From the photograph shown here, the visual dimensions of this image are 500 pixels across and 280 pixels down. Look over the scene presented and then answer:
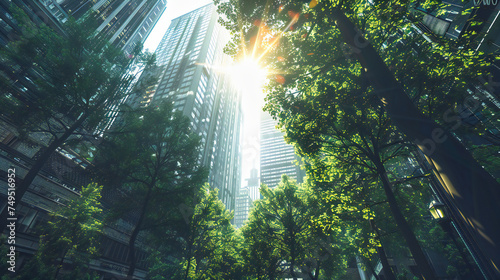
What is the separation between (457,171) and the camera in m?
2.18

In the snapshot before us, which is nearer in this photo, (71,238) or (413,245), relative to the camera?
(413,245)

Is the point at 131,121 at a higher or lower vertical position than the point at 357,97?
higher

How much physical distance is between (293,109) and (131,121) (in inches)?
425

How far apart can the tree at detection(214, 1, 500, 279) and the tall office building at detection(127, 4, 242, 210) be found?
26.0 m

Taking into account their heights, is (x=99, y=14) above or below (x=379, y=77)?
above

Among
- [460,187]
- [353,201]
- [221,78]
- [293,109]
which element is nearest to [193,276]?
[353,201]

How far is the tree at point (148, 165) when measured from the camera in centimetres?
999

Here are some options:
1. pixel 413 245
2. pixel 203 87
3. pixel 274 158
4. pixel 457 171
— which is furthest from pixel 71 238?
pixel 274 158

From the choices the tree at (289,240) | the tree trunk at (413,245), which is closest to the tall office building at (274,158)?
the tree at (289,240)

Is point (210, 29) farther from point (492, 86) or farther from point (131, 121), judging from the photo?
point (492, 86)

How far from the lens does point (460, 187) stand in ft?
6.97

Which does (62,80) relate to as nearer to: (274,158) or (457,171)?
(457,171)

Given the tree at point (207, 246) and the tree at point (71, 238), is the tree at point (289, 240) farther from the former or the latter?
the tree at point (71, 238)

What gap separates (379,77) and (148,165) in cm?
1300
